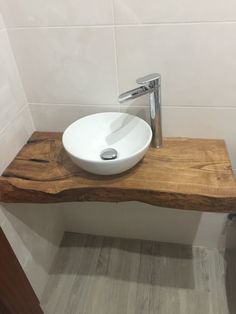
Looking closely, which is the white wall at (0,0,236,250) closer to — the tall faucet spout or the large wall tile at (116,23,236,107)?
the large wall tile at (116,23,236,107)

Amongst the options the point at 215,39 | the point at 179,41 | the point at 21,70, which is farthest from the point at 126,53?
the point at 21,70

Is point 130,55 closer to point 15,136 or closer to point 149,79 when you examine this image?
point 149,79

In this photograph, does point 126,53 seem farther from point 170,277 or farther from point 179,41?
point 170,277

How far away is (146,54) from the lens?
3.33 feet

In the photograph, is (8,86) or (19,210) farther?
(19,210)

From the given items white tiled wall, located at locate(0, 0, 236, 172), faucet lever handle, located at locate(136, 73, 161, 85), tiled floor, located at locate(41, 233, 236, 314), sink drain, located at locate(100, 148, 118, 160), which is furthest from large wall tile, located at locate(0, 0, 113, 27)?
tiled floor, located at locate(41, 233, 236, 314)

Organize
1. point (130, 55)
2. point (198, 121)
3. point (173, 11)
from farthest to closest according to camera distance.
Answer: point (198, 121)
point (130, 55)
point (173, 11)

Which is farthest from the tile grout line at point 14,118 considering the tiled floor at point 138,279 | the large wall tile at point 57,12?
the tiled floor at point 138,279

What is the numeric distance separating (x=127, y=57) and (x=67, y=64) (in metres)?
0.24

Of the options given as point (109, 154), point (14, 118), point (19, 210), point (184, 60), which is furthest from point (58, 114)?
point (184, 60)

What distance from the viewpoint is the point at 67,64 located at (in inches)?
42.8

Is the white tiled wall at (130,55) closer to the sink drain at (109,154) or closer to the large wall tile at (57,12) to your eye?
the large wall tile at (57,12)

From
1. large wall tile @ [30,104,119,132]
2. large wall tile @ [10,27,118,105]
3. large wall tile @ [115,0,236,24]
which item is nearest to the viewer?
large wall tile @ [115,0,236,24]

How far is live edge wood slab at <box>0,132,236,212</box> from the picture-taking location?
0.93 meters
